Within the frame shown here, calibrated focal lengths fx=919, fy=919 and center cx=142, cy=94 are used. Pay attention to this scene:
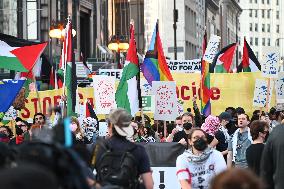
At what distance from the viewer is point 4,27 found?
43.1 m

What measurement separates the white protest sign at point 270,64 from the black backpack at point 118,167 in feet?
44.3

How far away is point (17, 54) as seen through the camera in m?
16.9

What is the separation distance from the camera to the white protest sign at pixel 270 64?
2112 cm

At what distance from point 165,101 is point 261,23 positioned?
581 ft

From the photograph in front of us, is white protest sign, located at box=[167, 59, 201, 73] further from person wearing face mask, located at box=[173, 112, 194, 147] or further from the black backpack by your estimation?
the black backpack

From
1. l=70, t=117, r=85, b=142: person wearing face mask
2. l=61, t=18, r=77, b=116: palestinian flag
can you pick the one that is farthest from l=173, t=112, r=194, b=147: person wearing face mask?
l=61, t=18, r=77, b=116: palestinian flag

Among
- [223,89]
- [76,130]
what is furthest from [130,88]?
[223,89]

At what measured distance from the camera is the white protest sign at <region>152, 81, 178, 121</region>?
1741 centimetres

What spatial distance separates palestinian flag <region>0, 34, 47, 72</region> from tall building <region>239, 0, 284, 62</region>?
557 ft

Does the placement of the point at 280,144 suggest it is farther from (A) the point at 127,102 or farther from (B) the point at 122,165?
(A) the point at 127,102

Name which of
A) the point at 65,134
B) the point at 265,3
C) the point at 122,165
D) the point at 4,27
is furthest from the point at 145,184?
the point at 265,3

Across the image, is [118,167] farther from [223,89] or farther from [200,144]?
[223,89]

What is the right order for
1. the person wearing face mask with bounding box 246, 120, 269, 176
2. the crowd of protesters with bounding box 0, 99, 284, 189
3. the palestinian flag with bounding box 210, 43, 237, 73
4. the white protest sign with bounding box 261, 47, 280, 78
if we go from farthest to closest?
the palestinian flag with bounding box 210, 43, 237, 73, the white protest sign with bounding box 261, 47, 280, 78, the person wearing face mask with bounding box 246, 120, 269, 176, the crowd of protesters with bounding box 0, 99, 284, 189

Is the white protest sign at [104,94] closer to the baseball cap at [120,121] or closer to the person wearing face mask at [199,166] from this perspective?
the person wearing face mask at [199,166]
